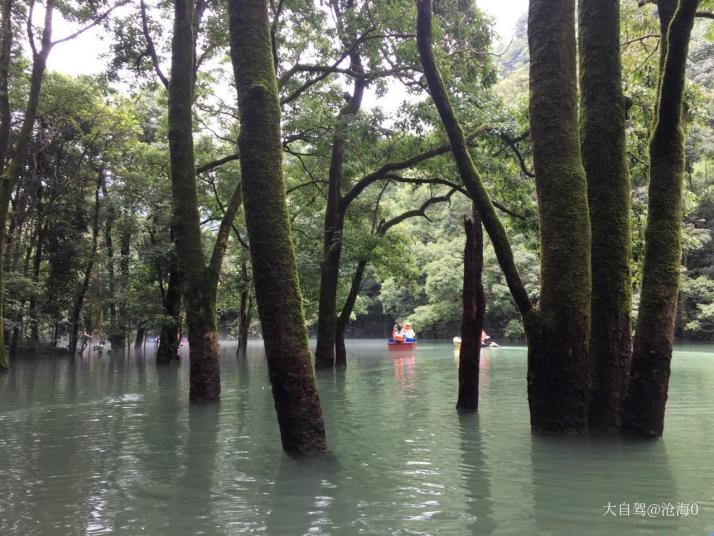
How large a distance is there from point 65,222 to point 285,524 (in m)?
25.3

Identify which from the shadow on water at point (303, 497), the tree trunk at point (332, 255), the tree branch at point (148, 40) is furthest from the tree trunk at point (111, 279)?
the shadow on water at point (303, 497)

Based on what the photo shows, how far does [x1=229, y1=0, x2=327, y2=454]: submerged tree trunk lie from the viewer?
5.03 metres

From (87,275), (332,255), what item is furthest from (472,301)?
(87,275)

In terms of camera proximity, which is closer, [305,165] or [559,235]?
[559,235]

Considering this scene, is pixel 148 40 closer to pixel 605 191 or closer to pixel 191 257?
pixel 191 257

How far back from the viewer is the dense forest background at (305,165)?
11.3 metres

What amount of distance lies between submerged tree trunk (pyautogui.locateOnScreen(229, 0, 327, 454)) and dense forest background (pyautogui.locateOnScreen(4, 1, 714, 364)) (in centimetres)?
455

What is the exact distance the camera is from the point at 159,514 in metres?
3.98

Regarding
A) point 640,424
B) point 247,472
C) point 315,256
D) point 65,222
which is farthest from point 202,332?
point 65,222

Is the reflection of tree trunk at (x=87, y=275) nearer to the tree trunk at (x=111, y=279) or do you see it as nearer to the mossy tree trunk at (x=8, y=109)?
the tree trunk at (x=111, y=279)

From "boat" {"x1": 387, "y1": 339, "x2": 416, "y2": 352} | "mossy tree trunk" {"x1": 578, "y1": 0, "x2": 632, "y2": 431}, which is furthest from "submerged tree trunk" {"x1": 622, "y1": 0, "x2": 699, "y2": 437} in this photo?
"boat" {"x1": 387, "y1": 339, "x2": 416, "y2": 352}

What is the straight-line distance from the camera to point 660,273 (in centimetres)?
597

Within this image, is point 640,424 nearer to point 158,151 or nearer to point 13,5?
point 158,151

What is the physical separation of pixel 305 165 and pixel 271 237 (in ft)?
53.0
